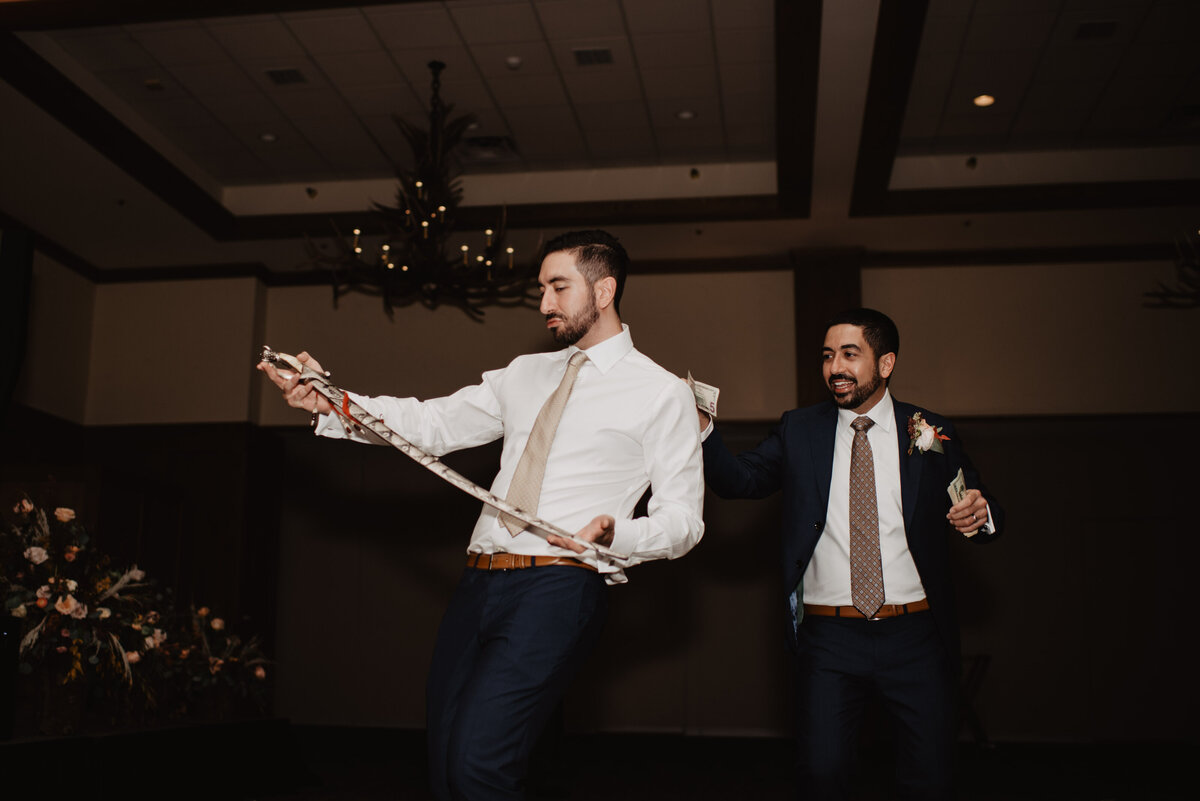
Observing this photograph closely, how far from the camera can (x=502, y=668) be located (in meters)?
2.17

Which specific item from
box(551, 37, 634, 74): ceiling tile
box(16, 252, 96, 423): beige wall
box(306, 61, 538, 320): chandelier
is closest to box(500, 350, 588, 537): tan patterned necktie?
box(306, 61, 538, 320): chandelier

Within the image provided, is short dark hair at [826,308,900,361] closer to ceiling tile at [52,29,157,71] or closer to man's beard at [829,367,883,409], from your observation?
man's beard at [829,367,883,409]

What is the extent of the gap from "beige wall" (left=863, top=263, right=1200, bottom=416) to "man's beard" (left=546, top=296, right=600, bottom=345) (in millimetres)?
5930

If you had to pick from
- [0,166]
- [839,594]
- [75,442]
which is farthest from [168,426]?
[839,594]

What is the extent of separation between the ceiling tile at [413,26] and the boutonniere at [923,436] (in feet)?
12.6

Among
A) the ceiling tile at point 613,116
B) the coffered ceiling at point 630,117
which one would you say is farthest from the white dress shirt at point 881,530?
the ceiling tile at point 613,116

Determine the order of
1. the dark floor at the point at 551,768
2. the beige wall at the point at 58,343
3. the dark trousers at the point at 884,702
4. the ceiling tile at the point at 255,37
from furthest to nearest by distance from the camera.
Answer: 1. the beige wall at the point at 58,343
2. the ceiling tile at the point at 255,37
3. the dark floor at the point at 551,768
4. the dark trousers at the point at 884,702

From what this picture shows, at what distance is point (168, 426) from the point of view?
28.3ft

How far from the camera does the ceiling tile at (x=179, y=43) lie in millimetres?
6031

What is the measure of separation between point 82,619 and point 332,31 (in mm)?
3499

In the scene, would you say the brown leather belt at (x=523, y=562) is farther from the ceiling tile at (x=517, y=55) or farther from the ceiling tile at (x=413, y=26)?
the ceiling tile at (x=517, y=55)

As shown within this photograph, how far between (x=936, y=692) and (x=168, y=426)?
7.20 metres

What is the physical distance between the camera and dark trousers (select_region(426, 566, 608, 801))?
6.98 feet

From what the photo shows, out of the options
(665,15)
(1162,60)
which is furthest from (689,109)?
(1162,60)
